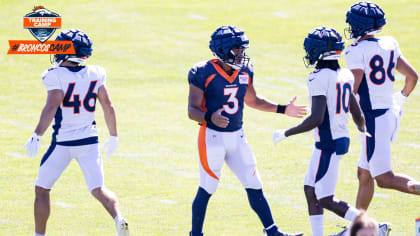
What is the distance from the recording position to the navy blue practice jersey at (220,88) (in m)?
7.66

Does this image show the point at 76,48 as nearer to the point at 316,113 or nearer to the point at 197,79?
the point at 197,79

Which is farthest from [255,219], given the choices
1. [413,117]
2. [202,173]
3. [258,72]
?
[258,72]

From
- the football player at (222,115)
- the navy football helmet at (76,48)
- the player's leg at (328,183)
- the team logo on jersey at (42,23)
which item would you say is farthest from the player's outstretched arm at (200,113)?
the team logo on jersey at (42,23)

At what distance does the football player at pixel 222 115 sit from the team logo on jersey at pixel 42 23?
39.0 ft

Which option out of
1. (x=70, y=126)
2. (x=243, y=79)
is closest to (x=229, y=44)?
(x=243, y=79)

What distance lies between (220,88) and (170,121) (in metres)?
6.06

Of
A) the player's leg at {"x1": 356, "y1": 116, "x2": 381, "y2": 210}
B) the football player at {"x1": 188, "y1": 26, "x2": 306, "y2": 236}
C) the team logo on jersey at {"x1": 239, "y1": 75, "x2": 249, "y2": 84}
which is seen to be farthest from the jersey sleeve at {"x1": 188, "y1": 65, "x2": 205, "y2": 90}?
the player's leg at {"x1": 356, "y1": 116, "x2": 381, "y2": 210}

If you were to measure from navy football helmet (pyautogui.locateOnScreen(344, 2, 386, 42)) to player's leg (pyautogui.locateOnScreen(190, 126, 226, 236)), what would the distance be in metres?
1.92

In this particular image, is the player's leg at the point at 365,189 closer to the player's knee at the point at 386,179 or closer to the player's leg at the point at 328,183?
the player's knee at the point at 386,179

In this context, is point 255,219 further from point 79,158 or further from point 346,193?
point 79,158

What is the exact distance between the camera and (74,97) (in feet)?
24.8

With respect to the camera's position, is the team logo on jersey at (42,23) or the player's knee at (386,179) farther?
the team logo on jersey at (42,23)

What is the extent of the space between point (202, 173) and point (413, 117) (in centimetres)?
723

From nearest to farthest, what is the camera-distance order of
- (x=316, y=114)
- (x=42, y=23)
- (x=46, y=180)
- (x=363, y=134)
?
1. (x=316, y=114)
2. (x=46, y=180)
3. (x=363, y=134)
4. (x=42, y=23)
